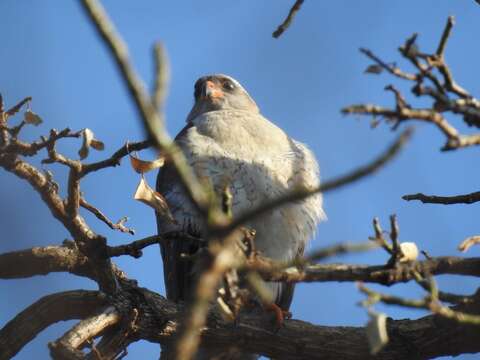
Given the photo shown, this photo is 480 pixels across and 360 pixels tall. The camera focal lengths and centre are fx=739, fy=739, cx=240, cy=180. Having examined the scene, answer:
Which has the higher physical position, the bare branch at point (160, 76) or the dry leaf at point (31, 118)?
the dry leaf at point (31, 118)

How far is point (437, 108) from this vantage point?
243 centimetres

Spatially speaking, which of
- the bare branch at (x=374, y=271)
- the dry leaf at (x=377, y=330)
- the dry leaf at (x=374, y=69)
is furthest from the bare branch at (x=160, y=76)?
the dry leaf at (x=374, y=69)

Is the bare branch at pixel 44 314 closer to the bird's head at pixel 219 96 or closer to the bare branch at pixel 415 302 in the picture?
the bare branch at pixel 415 302

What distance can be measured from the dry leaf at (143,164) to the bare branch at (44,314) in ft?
2.88

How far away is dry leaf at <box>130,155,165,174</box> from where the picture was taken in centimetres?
349

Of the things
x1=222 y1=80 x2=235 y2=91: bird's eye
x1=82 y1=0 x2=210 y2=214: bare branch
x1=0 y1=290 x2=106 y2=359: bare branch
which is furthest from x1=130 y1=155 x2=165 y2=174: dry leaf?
x1=222 y1=80 x2=235 y2=91: bird's eye

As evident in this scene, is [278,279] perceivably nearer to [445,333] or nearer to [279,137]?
[445,333]

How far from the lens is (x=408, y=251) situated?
289 centimetres

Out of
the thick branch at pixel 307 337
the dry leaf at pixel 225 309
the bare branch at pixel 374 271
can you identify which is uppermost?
the thick branch at pixel 307 337

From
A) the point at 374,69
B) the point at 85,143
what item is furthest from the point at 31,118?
the point at 374,69

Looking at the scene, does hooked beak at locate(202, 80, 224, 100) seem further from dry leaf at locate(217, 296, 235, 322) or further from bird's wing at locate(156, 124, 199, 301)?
dry leaf at locate(217, 296, 235, 322)

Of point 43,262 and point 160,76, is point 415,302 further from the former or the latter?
point 43,262

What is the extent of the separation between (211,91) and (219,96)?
3.5 inches

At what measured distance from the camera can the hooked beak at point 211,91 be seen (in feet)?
22.6
